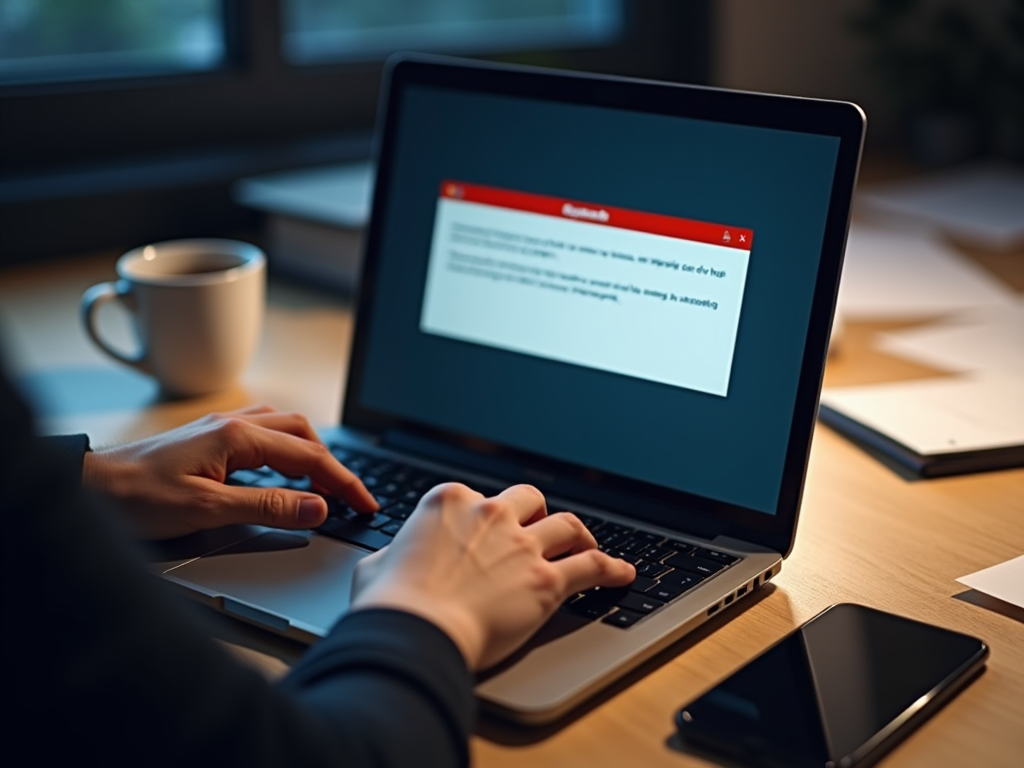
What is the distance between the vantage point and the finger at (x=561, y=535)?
69 cm

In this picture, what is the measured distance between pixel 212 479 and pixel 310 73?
1076 mm

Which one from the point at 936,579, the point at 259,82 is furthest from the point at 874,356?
the point at 259,82

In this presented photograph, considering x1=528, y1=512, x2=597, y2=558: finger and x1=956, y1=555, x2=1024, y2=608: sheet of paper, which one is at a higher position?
x1=528, y1=512, x2=597, y2=558: finger

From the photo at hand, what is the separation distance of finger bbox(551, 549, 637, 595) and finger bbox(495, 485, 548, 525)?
0.03m

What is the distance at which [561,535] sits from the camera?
0.70 m

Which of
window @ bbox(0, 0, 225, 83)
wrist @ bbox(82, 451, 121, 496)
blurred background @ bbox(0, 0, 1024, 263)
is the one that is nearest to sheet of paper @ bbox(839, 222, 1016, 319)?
blurred background @ bbox(0, 0, 1024, 263)

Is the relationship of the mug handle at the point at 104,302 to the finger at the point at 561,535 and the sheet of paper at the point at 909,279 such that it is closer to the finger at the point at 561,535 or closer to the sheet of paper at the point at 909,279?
the finger at the point at 561,535

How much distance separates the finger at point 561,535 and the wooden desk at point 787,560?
8 centimetres

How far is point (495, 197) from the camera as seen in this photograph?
0.93 meters

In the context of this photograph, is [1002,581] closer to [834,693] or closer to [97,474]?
[834,693]

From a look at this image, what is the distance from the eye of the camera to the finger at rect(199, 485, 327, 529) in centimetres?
79

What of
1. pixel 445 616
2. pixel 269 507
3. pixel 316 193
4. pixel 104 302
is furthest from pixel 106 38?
pixel 445 616

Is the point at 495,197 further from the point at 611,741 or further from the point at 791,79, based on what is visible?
the point at 791,79

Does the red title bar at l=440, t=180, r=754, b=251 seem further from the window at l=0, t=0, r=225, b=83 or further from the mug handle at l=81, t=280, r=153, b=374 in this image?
the window at l=0, t=0, r=225, b=83
